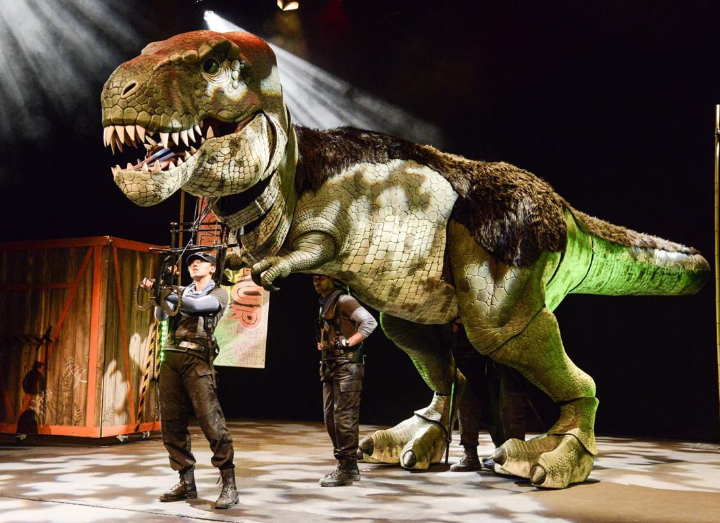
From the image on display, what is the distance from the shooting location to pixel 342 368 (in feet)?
14.1

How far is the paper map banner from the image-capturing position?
6.58 m

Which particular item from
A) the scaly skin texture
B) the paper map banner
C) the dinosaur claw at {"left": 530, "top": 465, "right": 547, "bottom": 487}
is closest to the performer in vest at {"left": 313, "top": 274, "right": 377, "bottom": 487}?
the scaly skin texture

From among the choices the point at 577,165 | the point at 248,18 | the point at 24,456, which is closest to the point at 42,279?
the point at 24,456

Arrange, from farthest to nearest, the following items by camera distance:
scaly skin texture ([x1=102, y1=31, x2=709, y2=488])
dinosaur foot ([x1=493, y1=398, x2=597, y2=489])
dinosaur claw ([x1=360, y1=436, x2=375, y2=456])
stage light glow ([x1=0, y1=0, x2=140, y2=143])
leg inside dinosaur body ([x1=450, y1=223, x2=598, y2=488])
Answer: stage light glow ([x1=0, y1=0, x2=140, y2=143]) → dinosaur claw ([x1=360, y1=436, x2=375, y2=456]) → dinosaur foot ([x1=493, y1=398, x2=597, y2=489]) → leg inside dinosaur body ([x1=450, y1=223, x2=598, y2=488]) → scaly skin texture ([x1=102, y1=31, x2=709, y2=488])

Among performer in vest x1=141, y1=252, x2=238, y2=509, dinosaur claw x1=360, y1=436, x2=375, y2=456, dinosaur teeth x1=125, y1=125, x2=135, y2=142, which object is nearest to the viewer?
dinosaur teeth x1=125, y1=125, x2=135, y2=142

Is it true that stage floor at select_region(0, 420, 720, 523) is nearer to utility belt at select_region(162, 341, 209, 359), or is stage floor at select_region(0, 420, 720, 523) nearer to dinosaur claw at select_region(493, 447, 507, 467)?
dinosaur claw at select_region(493, 447, 507, 467)

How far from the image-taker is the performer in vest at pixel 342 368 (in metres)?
4.19

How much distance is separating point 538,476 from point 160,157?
2475 millimetres

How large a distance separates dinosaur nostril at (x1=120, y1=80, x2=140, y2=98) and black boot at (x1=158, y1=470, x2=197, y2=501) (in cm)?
178

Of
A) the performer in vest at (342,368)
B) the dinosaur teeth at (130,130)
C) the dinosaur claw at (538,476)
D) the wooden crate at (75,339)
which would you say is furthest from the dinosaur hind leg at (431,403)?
the wooden crate at (75,339)

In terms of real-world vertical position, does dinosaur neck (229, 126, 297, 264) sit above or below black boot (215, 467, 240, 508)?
above

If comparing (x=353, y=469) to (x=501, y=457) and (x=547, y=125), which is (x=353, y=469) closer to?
(x=501, y=457)

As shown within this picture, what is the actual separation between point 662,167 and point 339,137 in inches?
145

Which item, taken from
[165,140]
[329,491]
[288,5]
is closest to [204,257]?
[165,140]
